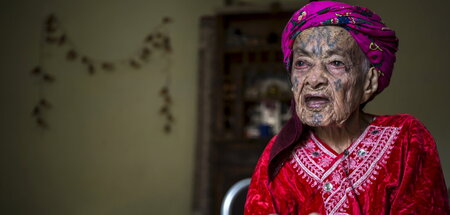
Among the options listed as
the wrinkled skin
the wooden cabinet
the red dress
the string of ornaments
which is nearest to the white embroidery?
the red dress

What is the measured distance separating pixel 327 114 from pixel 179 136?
329 centimetres

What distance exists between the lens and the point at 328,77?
110cm

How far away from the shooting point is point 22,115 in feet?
15.4

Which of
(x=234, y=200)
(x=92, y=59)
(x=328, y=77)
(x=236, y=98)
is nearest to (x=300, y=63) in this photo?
(x=328, y=77)

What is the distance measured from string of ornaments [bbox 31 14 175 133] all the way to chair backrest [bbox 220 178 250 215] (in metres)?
2.94

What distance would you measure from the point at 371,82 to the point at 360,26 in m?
0.16

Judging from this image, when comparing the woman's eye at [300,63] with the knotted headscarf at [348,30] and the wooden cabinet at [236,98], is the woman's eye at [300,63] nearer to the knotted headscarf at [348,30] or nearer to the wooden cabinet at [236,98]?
the knotted headscarf at [348,30]

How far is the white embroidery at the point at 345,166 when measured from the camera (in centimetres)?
110

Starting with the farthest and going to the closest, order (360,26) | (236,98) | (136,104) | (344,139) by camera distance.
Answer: (136,104), (236,98), (344,139), (360,26)

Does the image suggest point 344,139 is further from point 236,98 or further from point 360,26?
point 236,98

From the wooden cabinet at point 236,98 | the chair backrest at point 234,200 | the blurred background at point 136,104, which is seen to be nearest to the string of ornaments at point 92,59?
the blurred background at point 136,104

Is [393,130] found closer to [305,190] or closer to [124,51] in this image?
[305,190]

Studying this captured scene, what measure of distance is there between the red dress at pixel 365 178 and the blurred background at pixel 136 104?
8.29 ft

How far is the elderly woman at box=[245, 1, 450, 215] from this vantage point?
1.06 m
